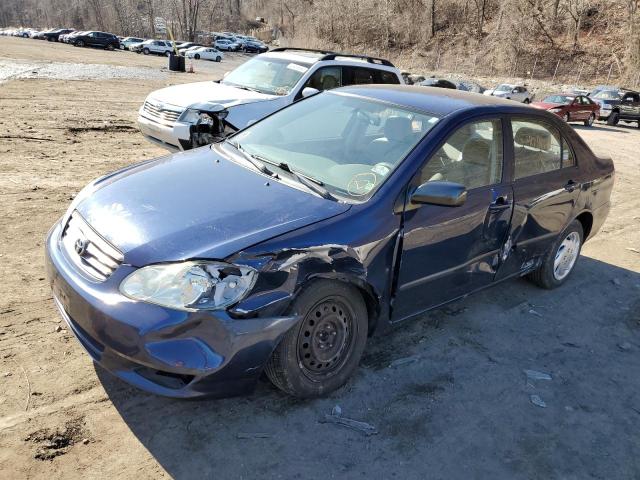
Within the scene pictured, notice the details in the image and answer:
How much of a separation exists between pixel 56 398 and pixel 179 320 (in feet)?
3.42

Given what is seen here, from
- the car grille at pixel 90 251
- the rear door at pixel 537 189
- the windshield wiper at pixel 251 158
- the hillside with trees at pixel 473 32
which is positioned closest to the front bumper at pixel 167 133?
the windshield wiper at pixel 251 158

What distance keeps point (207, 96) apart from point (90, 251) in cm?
544

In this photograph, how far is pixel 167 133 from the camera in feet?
24.4

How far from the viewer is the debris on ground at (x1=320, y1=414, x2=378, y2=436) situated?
2918 millimetres

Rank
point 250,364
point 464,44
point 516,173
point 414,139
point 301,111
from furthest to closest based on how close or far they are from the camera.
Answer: point 464,44, point 301,111, point 516,173, point 414,139, point 250,364

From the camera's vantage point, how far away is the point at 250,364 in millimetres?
2639

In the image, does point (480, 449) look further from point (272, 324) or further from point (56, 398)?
point (56, 398)

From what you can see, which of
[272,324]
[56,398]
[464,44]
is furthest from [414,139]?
[464,44]

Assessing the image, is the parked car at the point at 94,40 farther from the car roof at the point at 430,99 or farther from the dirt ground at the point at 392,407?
the car roof at the point at 430,99

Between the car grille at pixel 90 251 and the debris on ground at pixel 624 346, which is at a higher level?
the car grille at pixel 90 251

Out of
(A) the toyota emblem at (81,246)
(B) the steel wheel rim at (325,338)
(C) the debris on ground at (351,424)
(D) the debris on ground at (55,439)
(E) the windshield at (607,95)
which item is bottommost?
(E) the windshield at (607,95)

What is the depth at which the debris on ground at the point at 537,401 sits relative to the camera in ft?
10.9

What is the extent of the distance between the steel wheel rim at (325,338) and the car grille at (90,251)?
3.46ft

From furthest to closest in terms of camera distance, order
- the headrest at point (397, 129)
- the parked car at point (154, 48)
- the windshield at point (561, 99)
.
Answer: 1. the parked car at point (154, 48)
2. the windshield at point (561, 99)
3. the headrest at point (397, 129)
